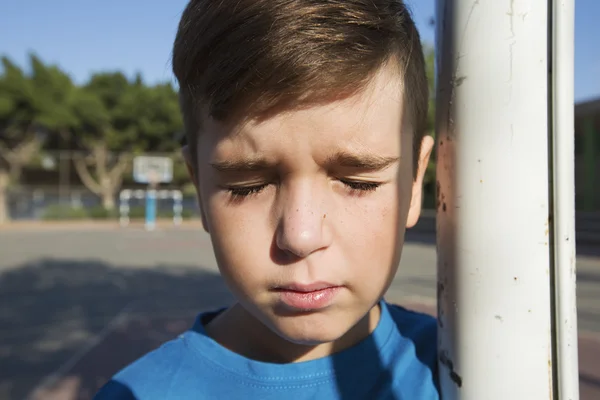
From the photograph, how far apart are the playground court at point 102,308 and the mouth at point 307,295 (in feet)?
1.43

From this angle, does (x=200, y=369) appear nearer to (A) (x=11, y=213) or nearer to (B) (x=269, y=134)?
(B) (x=269, y=134)

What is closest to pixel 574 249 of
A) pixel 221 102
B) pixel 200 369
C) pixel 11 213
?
pixel 221 102

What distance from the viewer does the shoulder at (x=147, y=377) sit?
0.81 metres

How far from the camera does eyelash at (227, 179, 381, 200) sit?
0.68m

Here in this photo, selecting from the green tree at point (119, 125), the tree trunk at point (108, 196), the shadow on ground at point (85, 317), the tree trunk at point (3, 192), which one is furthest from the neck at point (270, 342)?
the tree trunk at point (108, 196)

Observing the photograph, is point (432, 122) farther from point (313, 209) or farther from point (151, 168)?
point (151, 168)

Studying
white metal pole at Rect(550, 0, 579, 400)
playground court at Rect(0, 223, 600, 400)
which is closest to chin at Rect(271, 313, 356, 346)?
white metal pole at Rect(550, 0, 579, 400)

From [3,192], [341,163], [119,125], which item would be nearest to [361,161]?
[341,163]

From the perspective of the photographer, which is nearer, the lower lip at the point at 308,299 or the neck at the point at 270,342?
the lower lip at the point at 308,299

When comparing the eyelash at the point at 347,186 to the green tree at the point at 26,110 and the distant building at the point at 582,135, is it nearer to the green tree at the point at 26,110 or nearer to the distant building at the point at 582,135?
the distant building at the point at 582,135

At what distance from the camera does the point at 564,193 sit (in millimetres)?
566

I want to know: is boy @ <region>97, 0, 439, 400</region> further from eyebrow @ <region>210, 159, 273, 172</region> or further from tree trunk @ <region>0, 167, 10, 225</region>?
tree trunk @ <region>0, 167, 10, 225</region>

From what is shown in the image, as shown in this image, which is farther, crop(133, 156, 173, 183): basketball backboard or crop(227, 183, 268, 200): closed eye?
crop(133, 156, 173, 183): basketball backboard

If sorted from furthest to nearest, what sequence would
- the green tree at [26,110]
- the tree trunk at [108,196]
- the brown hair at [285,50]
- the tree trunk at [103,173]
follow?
the tree trunk at [108,196], the tree trunk at [103,173], the green tree at [26,110], the brown hair at [285,50]
